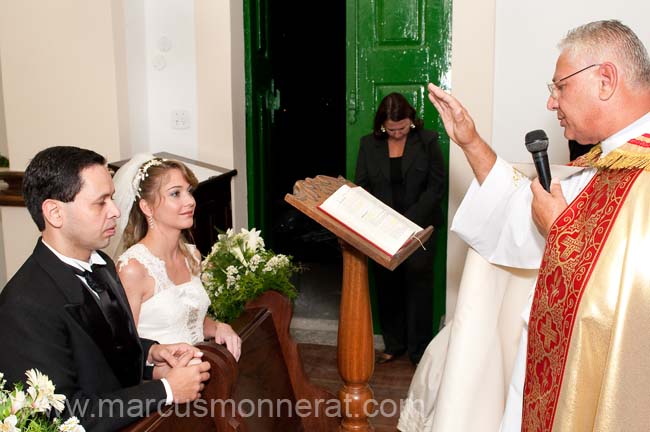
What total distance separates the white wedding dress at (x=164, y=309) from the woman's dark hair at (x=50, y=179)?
73cm

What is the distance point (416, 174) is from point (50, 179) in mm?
3219

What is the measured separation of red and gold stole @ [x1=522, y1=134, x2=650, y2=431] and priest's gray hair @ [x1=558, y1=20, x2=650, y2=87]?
201mm

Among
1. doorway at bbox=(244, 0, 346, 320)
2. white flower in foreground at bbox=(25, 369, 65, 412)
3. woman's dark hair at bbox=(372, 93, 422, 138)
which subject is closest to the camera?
white flower in foreground at bbox=(25, 369, 65, 412)

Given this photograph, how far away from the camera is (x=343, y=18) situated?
10805 millimetres

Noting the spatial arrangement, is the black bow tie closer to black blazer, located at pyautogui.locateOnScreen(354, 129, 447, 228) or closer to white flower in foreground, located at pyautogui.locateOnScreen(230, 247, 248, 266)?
white flower in foreground, located at pyautogui.locateOnScreen(230, 247, 248, 266)

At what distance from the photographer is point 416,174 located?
5.10 meters

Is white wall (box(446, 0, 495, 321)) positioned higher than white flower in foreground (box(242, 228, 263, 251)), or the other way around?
white wall (box(446, 0, 495, 321))

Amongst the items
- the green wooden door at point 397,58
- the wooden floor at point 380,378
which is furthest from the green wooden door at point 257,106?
the wooden floor at point 380,378

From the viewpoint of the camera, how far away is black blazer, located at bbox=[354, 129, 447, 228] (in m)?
5.07

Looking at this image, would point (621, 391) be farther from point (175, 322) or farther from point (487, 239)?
point (175, 322)

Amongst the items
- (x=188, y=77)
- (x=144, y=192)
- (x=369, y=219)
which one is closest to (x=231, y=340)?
(x=369, y=219)

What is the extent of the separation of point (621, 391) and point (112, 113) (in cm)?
429

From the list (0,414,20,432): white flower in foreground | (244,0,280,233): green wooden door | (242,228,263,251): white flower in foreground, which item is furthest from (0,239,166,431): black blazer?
(244,0,280,233): green wooden door

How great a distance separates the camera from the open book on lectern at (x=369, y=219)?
2967 mm
